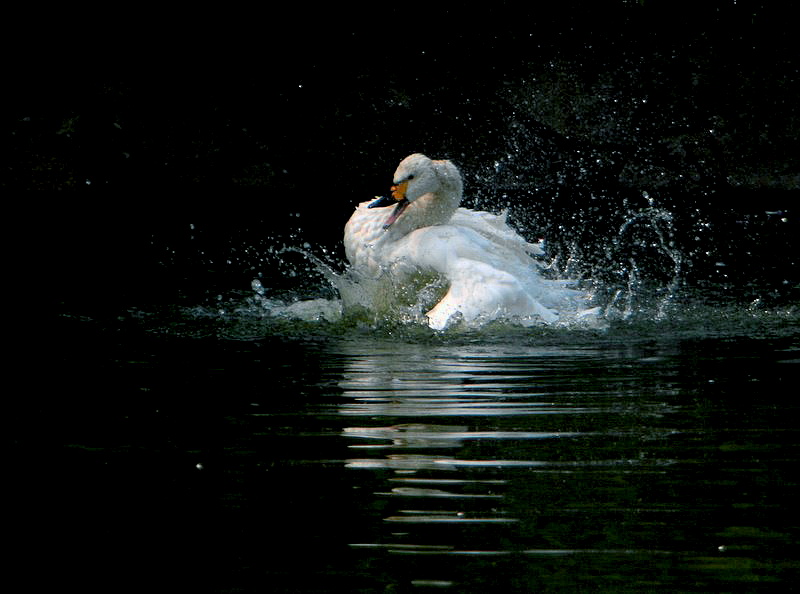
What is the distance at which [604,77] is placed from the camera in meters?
12.4

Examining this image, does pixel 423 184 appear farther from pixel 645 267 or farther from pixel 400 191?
pixel 645 267

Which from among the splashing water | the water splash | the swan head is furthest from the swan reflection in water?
the swan head

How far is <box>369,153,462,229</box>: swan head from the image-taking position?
6461 millimetres

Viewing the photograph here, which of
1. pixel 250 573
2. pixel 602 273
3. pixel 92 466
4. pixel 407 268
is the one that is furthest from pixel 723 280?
pixel 250 573

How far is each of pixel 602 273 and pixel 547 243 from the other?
1076mm

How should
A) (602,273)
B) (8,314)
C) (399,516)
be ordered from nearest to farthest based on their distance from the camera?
1. (399,516)
2. (8,314)
3. (602,273)

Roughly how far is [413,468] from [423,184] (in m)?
3.52

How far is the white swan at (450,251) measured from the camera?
5434mm

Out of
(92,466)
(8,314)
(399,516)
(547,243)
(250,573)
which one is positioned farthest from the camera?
(547,243)

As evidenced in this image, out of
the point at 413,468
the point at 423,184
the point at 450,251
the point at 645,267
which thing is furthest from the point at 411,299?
the point at 413,468

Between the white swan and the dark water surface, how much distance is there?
46cm

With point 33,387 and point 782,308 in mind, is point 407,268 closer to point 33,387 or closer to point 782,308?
point 782,308

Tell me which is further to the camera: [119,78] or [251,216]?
[119,78]

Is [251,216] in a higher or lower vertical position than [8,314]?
higher
